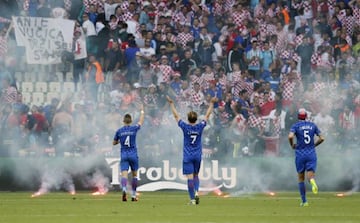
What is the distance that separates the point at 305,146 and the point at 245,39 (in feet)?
36.7

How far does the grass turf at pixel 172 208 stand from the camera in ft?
68.4

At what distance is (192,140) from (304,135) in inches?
96.6

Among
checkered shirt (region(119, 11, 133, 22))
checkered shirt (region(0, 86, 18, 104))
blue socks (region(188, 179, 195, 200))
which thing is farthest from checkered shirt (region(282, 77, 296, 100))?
blue socks (region(188, 179, 195, 200))

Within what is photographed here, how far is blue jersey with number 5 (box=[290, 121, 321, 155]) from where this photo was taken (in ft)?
82.4

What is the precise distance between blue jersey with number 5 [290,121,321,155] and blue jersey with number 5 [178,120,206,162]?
2035 mm

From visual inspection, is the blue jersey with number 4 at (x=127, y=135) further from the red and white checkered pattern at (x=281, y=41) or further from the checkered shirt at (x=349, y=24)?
the checkered shirt at (x=349, y=24)

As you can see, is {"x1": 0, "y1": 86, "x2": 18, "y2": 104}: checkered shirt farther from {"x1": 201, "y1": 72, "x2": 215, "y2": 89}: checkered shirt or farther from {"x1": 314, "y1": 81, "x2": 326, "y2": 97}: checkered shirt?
{"x1": 314, "y1": 81, "x2": 326, "y2": 97}: checkered shirt

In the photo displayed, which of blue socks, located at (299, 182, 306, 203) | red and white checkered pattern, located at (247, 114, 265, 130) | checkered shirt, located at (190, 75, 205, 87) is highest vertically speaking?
checkered shirt, located at (190, 75, 205, 87)

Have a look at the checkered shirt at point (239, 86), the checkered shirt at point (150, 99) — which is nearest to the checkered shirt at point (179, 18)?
the checkered shirt at point (239, 86)

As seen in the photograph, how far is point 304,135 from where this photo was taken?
25.1 meters

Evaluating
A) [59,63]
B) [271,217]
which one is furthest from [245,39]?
[271,217]

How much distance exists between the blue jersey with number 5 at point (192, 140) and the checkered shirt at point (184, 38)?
391 inches

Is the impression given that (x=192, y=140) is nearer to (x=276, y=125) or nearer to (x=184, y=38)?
(x=276, y=125)

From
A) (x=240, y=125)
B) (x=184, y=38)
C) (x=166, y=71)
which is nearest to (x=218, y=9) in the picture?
(x=184, y=38)
